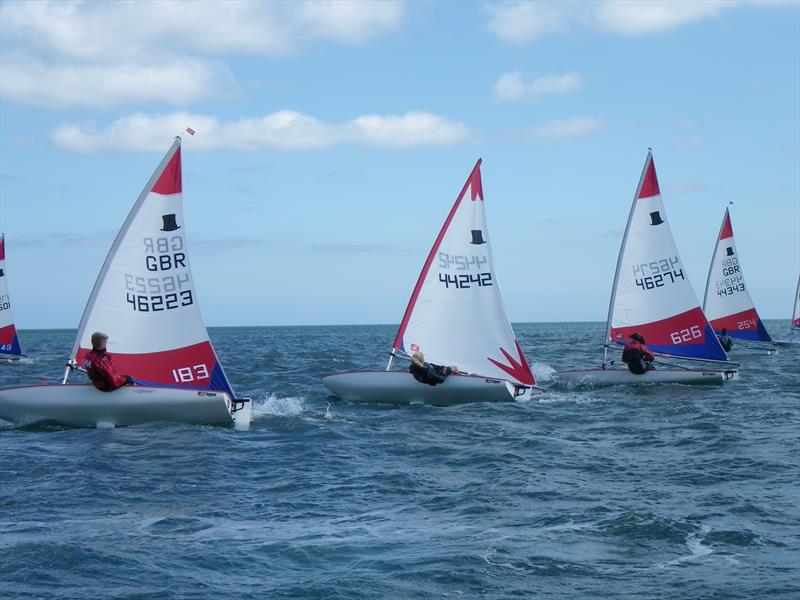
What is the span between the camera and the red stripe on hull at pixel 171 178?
63.7ft

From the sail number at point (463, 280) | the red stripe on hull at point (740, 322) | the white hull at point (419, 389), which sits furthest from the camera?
the red stripe on hull at point (740, 322)

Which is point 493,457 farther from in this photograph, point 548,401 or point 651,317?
point 651,317

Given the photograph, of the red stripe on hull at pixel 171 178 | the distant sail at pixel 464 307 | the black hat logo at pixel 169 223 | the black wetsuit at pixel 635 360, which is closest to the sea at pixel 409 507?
the distant sail at pixel 464 307

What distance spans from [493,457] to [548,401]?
8.78 metres

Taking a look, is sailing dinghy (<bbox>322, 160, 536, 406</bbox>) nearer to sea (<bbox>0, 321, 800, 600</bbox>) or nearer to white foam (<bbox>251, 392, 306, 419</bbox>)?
white foam (<bbox>251, 392, 306, 419</bbox>)

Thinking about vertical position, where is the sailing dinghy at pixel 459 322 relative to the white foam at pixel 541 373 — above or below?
above

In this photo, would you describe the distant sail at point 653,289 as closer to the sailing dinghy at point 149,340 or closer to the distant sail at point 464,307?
the distant sail at point 464,307

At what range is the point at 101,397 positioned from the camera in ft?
59.6

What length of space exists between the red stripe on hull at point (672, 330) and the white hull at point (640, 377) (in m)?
1.56

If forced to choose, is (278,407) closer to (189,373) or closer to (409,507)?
(189,373)

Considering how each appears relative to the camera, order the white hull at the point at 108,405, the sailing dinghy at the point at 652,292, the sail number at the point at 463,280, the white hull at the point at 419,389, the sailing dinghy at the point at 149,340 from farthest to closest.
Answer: the sailing dinghy at the point at 652,292 < the sail number at the point at 463,280 < the white hull at the point at 419,389 < the sailing dinghy at the point at 149,340 < the white hull at the point at 108,405

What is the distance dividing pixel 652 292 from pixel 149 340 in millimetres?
15715

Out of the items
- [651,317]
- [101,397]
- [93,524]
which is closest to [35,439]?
[101,397]

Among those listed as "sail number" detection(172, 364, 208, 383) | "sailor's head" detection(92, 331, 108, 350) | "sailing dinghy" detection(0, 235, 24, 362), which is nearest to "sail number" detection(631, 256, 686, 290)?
"sail number" detection(172, 364, 208, 383)
